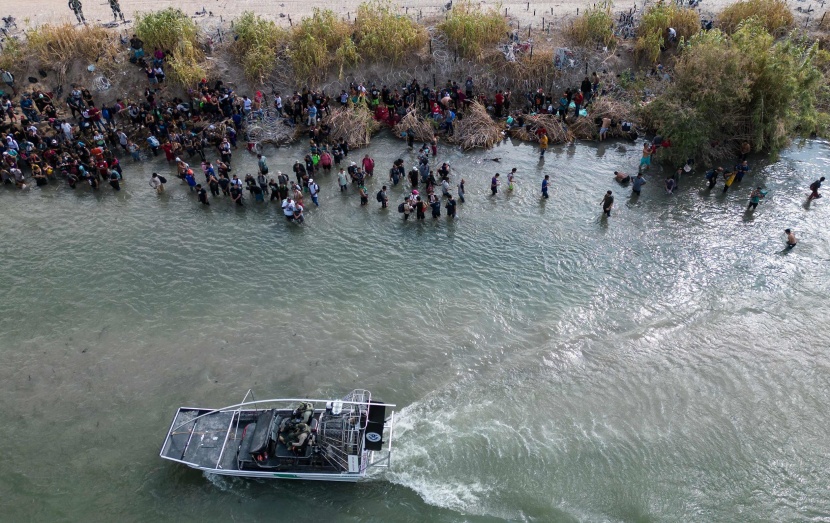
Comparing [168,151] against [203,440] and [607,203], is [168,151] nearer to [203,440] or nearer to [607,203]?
[203,440]

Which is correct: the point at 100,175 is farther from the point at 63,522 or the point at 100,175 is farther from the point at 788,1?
the point at 788,1

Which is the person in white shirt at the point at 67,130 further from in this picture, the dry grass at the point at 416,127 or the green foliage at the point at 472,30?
the green foliage at the point at 472,30

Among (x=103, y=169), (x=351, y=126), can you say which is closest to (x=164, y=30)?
(x=103, y=169)

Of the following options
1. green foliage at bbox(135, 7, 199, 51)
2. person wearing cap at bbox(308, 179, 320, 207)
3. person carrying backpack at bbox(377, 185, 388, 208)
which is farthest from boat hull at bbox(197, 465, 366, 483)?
green foliage at bbox(135, 7, 199, 51)

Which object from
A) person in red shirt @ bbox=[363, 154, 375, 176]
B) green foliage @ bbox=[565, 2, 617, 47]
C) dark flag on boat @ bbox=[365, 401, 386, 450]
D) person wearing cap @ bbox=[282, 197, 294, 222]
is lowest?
dark flag on boat @ bbox=[365, 401, 386, 450]

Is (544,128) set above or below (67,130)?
below

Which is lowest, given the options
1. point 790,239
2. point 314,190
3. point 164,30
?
point 790,239

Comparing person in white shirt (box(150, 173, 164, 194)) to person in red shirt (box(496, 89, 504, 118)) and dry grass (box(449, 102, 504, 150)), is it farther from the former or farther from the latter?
person in red shirt (box(496, 89, 504, 118))
